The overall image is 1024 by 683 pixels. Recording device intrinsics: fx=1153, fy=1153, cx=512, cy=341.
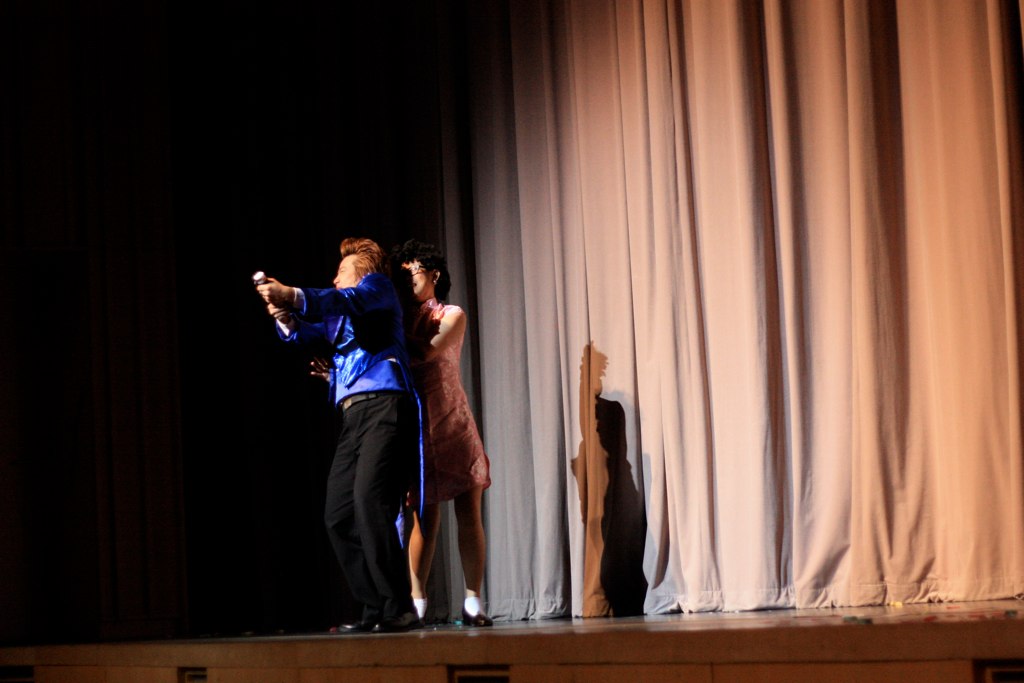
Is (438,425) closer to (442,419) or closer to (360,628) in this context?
(442,419)

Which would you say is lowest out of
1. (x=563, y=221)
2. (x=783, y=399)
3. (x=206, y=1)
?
(x=783, y=399)

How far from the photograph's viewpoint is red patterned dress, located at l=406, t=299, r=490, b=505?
4.06 meters

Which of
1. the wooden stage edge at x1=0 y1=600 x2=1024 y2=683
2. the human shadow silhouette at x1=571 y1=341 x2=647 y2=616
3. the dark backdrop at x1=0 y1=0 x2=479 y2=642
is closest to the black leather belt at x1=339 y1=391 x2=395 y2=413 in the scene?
the wooden stage edge at x1=0 y1=600 x2=1024 y2=683

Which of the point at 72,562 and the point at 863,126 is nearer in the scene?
the point at 863,126

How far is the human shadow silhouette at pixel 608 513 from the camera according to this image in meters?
4.46

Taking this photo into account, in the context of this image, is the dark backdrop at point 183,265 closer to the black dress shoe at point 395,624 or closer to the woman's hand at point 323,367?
the woman's hand at point 323,367

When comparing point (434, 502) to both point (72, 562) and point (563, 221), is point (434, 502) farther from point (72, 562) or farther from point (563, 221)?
point (72, 562)

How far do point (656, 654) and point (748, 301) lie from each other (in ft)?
6.39

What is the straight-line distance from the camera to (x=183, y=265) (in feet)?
19.0

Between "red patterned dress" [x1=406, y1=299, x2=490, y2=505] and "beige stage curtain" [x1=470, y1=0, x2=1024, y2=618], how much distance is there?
65 centimetres

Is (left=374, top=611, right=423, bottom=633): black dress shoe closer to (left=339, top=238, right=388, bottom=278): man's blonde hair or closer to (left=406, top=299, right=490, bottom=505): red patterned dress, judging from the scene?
(left=406, top=299, right=490, bottom=505): red patterned dress

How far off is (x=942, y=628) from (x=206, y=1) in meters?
5.05

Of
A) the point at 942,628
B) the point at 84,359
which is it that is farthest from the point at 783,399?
the point at 84,359

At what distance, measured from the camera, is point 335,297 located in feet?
11.2
